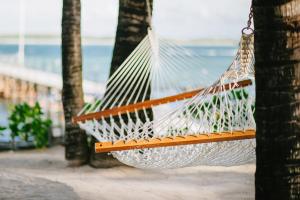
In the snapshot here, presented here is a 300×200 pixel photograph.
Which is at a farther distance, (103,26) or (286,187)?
(103,26)

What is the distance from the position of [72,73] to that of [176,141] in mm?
2553

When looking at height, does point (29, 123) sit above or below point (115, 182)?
above

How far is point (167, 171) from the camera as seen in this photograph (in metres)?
5.36

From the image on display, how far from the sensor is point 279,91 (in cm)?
200

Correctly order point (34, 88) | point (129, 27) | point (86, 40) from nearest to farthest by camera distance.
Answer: point (129, 27), point (34, 88), point (86, 40)

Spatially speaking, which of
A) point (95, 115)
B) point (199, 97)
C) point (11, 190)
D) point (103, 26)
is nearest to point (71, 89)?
point (95, 115)

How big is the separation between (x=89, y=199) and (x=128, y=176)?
1.42 m

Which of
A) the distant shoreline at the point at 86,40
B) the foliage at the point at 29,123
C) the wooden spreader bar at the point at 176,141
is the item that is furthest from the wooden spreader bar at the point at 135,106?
the distant shoreline at the point at 86,40

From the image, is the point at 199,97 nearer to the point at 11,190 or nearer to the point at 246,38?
the point at 246,38

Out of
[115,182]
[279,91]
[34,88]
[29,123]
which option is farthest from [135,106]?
[34,88]

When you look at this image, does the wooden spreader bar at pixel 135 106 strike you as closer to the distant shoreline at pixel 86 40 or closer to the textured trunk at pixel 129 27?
the textured trunk at pixel 129 27

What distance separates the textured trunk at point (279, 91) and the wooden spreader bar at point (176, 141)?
117cm

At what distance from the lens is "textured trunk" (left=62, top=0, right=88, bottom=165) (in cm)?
558

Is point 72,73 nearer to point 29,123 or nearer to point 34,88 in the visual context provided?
point 29,123
